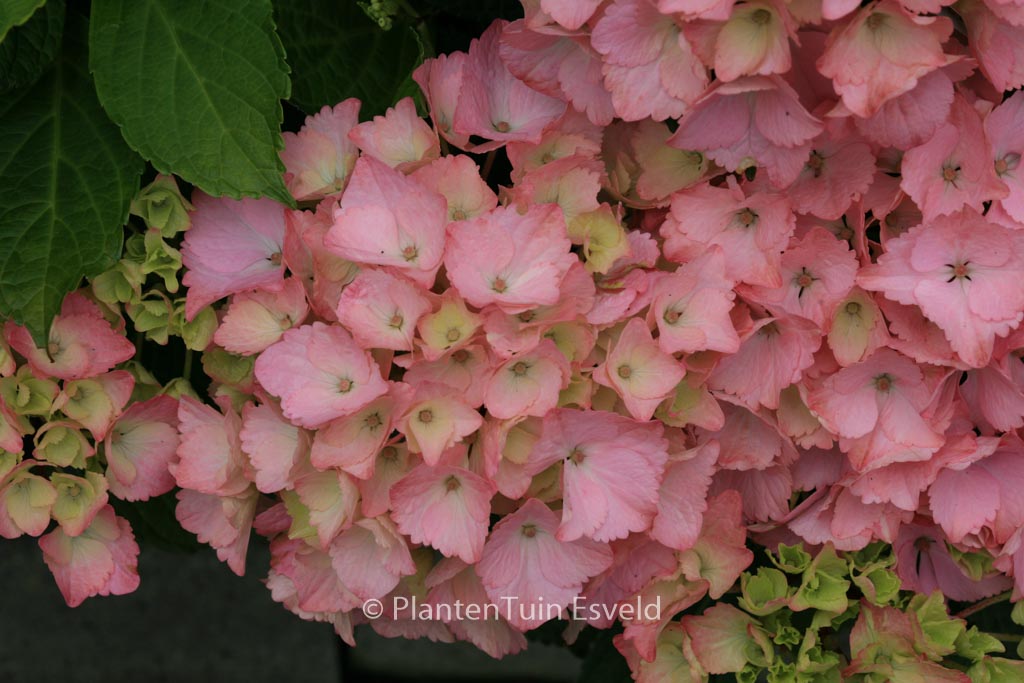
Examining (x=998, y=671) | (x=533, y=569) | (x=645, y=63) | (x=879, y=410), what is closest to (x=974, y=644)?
(x=998, y=671)

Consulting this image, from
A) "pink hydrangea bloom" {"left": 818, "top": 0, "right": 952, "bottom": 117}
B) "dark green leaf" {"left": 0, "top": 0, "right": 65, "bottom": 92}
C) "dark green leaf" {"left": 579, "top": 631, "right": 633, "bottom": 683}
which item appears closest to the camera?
"pink hydrangea bloom" {"left": 818, "top": 0, "right": 952, "bottom": 117}

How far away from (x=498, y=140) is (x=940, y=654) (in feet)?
1.16

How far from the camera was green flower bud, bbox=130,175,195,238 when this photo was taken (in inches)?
25.7

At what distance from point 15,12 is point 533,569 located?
375mm

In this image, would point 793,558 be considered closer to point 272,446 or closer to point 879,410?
point 879,410

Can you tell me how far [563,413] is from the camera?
1.97 ft

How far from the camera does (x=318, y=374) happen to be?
61 cm

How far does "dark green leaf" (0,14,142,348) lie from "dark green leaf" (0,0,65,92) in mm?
20

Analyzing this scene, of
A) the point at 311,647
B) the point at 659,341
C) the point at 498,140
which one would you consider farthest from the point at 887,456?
the point at 311,647

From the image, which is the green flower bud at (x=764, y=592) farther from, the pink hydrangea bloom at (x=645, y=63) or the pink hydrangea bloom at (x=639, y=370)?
the pink hydrangea bloom at (x=645, y=63)

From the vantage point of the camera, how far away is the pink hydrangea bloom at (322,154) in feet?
2.15

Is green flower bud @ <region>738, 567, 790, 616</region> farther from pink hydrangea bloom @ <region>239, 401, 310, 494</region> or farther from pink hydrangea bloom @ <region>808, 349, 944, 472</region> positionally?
pink hydrangea bloom @ <region>239, 401, 310, 494</region>

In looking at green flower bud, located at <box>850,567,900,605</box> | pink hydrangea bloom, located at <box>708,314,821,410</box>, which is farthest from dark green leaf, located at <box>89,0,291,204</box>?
green flower bud, located at <box>850,567,900,605</box>

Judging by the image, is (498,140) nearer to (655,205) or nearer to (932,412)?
(655,205)
